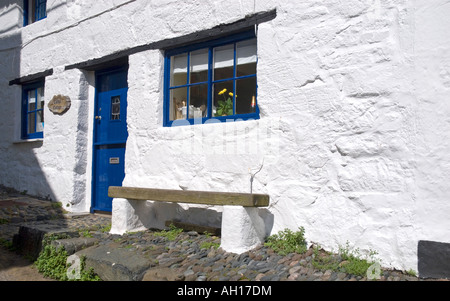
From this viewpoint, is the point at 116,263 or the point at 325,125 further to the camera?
the point at 325,125

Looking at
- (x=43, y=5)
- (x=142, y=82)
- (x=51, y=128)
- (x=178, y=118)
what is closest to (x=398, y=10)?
(x=178, y=118)

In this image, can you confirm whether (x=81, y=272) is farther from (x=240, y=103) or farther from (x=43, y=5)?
(x=43, y=5)

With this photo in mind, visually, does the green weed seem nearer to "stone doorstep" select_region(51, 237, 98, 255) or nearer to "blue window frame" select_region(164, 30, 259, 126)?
"blue window frame" select_region(164, 30, 259, 126)

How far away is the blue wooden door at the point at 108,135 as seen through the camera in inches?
228

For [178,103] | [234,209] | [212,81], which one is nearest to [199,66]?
[212,81]

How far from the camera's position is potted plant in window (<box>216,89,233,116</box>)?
184 inches

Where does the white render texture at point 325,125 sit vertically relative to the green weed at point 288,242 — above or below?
above

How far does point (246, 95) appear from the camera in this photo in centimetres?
456

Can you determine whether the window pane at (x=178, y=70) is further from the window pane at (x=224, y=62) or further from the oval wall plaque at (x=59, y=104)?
the oval wall plaque at (x=59, y=104)

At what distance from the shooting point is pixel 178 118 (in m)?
5.11

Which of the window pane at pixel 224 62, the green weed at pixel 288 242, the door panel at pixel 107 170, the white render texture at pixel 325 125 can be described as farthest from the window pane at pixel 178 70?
the green weed at pixel 288 242

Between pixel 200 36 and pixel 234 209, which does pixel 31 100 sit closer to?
pixel 200 36

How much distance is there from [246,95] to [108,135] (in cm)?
249

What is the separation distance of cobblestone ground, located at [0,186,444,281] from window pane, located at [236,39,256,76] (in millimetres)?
1935
